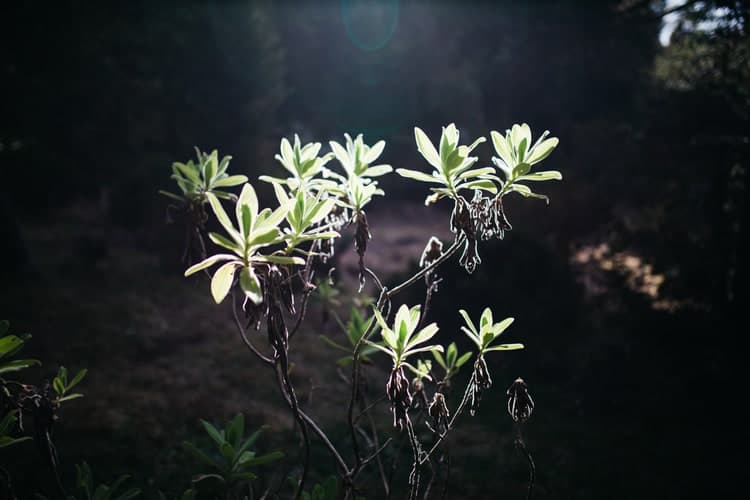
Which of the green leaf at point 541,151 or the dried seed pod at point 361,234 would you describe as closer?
the green leaf at point 541,151

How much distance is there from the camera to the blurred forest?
4.19m

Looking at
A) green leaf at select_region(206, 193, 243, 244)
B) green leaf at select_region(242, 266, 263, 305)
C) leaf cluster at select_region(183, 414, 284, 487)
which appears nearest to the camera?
green leaf at select_region(242, 266, 263, 305)

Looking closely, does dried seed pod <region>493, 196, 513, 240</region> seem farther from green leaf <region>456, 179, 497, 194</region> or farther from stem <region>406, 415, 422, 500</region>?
stem <region>406, 415, 422, 500</region>

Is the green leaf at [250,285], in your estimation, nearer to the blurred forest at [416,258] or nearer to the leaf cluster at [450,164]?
the leaf cluster at [450,164]

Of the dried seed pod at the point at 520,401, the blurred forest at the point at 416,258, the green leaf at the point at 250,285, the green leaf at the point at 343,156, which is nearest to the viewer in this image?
the green leaf at the point at 250,285

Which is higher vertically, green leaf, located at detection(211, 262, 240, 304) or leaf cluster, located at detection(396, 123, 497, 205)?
leaf cluster, located at detection(396, 123, 497, 205)

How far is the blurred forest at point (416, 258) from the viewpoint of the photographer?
13.8 feet

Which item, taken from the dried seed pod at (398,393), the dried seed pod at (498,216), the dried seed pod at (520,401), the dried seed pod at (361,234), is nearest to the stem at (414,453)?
the dried seed pod at (398,393)

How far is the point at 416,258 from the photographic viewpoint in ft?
30.3

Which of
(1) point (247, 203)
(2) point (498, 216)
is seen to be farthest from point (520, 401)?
(1) point (247, 203)

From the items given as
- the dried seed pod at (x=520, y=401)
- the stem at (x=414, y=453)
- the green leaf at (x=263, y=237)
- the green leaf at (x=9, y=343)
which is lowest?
the stem at (x=414, y=453)

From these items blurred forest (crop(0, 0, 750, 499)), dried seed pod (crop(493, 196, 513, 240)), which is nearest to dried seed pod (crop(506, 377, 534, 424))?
dried seed pod (crop(493, 196, 513, 240))

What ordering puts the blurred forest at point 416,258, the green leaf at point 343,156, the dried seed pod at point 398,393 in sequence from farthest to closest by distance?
the blurred forest at point 416,258 → the green leaf at point 343,156 → the dried seed pod at point 398,393

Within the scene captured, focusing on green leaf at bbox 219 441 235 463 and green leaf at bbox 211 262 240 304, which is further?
green leaf at bbox 219 441 235 463
